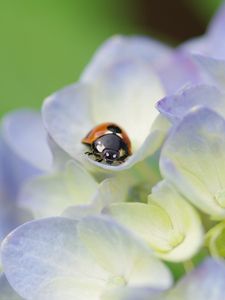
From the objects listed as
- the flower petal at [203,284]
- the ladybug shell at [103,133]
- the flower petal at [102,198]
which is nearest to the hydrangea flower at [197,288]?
the flower petal at [203,284]

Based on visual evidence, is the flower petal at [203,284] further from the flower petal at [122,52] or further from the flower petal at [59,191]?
the flower petal at [122,52]

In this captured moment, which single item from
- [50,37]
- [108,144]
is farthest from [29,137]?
[50,37]

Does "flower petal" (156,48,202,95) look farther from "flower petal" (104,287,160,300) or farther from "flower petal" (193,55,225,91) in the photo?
"flower petal" (104,287,160,300)

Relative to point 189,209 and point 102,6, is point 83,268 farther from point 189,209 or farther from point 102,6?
point 102,6

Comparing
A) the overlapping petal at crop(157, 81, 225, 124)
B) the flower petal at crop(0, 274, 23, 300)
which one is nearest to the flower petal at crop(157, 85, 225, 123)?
the overlapping petal at crop(157, 81, 225, 124)

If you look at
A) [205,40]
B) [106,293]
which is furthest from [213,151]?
[205,40]

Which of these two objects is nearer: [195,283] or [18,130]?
[195,283]
